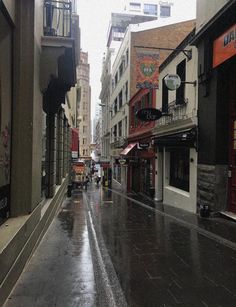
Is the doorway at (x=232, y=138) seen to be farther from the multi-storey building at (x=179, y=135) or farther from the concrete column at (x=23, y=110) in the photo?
the concrete column at (x=23, y=110)

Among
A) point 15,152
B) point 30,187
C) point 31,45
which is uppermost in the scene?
point 31,45

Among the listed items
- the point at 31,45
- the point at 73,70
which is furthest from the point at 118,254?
the point at 73,70

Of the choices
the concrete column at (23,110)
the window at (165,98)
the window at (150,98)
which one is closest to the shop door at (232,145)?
the window at (165,98)

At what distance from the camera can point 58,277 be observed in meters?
5.47

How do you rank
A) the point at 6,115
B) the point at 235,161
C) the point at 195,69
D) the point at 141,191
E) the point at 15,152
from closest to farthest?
the point at 6,115, the point at 15,152, the point at 235,161, the point at 195,69, the point at 141,191

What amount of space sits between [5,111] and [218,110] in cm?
758

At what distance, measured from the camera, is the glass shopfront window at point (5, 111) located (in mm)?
5270

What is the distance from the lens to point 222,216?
11.2 m

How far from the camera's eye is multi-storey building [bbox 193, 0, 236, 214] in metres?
11.1

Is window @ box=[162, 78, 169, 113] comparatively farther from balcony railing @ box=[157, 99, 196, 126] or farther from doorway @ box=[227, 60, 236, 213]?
doorway @ box=[227, 60, 236, 213]

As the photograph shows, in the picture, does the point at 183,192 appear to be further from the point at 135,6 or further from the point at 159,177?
the point at 135,6

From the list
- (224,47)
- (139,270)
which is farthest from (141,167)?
(139,270)

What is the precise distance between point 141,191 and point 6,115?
70.7 feet

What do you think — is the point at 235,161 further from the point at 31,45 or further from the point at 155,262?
the point at 31,45
